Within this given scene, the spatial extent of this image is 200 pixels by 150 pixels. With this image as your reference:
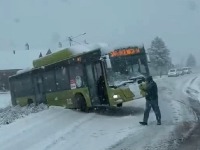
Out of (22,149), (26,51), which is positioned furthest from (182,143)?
(26,51)

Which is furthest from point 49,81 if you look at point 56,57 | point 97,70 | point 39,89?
point 97,70

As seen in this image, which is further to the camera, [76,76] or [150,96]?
[76,76]

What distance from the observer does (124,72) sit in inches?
723

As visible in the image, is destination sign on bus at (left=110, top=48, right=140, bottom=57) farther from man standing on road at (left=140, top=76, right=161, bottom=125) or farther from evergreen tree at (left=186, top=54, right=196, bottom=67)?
evergreen tree at (left=186, top=54, right=196, bottom=67)

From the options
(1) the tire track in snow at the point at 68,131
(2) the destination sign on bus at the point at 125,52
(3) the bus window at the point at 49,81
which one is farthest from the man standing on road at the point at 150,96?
(3) the bus window at the point at 49,81

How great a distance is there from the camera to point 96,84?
19281 millimetres

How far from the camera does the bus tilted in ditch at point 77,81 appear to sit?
1830 centimetres

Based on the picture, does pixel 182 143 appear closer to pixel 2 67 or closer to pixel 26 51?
pixel 2 67

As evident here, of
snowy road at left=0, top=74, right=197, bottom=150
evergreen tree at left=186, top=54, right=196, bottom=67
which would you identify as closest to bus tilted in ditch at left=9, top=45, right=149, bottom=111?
snowy road at left=0, top=74, right=197, bottom=150

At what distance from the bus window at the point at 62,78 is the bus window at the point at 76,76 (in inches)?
20.2

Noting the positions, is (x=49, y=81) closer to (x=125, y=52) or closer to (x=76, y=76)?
(x=76, y=76)

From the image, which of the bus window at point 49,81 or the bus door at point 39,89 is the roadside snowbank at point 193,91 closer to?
the bus window at point 49,81

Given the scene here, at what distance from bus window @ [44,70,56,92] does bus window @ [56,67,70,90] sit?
63 centimetres

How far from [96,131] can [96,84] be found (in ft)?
16.6
